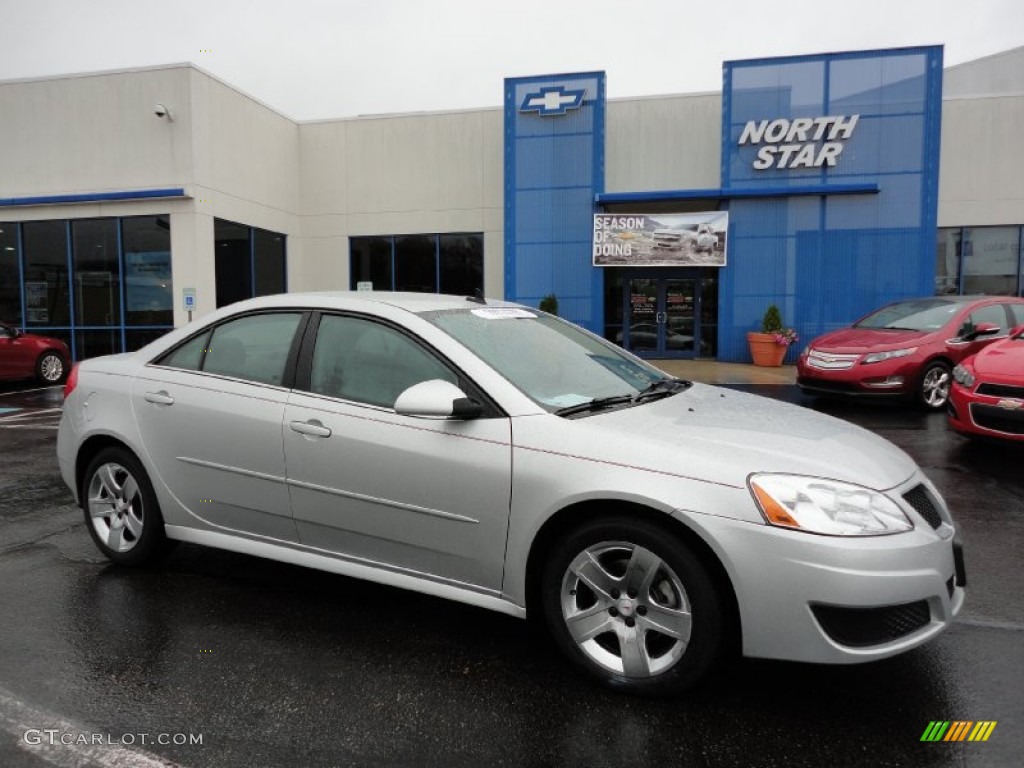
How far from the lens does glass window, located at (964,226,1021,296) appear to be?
19.5 metres

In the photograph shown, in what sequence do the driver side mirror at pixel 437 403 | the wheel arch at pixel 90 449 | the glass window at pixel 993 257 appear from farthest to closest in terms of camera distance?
the glass window at pixel 993 257 < the wheel arch at pixel 90 449 < the driver side mirror at pixel 437 403

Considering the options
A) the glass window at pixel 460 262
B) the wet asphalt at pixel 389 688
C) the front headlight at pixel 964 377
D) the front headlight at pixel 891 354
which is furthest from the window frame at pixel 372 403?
the glass window at pixel 460 262

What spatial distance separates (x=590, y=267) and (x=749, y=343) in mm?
4227

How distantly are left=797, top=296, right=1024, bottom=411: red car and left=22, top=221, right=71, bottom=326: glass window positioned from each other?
17045 millimetres

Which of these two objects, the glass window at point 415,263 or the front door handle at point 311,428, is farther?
the glass window at point 415,263

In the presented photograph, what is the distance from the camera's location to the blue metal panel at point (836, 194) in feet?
57.4

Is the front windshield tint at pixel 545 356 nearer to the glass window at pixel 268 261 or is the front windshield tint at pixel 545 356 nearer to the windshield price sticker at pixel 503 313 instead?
the windshield price sticker at pixel 503 313

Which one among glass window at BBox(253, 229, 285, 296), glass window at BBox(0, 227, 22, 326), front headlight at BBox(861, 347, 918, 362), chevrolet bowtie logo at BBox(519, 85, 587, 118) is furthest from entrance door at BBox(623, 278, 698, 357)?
glass window at BBox(0, 227, 22, 326)

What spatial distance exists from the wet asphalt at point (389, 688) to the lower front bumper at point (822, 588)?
30 centimetres

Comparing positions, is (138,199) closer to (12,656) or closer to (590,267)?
(590,267)

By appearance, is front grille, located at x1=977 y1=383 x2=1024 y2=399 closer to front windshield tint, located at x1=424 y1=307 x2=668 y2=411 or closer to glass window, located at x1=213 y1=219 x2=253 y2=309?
front windshield tint, located at x1=424 y1=307 x2=668 y2=411

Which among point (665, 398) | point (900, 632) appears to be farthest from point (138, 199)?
point (900, 632)

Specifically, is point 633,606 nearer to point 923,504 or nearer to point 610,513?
point 610,513

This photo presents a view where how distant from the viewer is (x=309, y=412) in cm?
355
